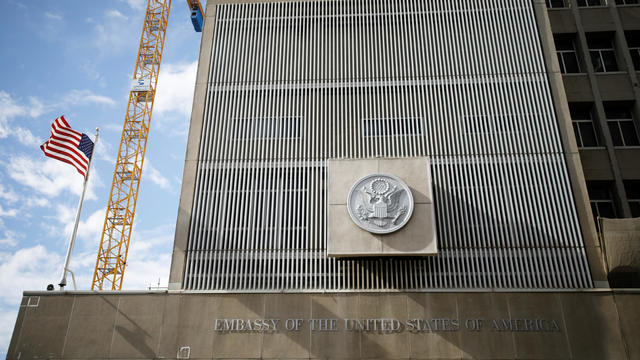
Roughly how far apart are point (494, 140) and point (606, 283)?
827cm

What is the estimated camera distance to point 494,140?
25.0 metres

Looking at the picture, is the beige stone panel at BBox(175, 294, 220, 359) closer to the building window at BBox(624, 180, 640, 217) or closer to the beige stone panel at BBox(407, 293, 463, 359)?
the beige stone panel at BBox(407, 293, 463, 359)

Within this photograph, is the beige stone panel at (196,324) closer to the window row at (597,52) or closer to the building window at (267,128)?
the building window at (267,128)

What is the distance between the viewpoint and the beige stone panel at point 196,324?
2114cm

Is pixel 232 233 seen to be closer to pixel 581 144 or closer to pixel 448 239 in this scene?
Result: pixel 448 239

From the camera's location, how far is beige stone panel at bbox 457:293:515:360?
2022 centimetres

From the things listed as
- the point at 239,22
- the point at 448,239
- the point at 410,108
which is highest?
the point at 239,22

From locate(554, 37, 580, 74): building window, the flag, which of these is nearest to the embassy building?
locate(554, 37, 580, 74): building window

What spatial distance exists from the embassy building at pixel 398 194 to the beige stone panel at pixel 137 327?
0.09m

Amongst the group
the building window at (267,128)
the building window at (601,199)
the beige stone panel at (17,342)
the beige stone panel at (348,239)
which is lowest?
the beige stone panel at (17,342)

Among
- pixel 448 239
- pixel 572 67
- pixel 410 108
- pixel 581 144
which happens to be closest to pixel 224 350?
pixel 448 239

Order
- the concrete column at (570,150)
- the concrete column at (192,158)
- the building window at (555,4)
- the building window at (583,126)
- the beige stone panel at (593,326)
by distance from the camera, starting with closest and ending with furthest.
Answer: the beige stone panel at (593,326) < the concrete column at (570,150) < the concrete column at (192,158) < the building window at (583,126) < the building window at (555,4)

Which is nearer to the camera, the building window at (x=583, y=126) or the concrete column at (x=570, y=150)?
the concrete column at (x=570, y=150)

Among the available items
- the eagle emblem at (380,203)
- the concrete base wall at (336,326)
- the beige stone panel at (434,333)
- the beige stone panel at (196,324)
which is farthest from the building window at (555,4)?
the beige stone panel at (196,324)
